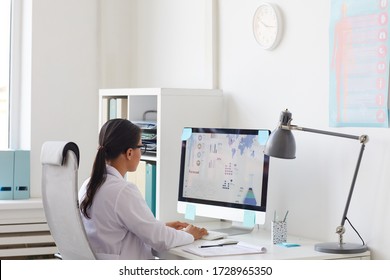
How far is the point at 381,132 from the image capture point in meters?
2.78

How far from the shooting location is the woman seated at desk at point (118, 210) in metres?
2.83

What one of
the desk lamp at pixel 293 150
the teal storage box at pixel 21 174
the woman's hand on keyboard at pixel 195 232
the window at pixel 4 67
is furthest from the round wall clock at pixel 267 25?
the window at pixel 4 67

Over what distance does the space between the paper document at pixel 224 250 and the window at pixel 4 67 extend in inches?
81.6

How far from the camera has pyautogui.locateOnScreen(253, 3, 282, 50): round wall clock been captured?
3.32 m

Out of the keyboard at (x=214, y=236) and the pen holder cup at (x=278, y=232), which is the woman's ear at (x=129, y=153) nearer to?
the keyboard at (x=214, y=236)

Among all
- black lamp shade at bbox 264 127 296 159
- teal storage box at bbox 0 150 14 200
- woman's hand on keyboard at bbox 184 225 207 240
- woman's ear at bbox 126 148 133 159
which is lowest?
woman's hand on keyboard at bbox 184 225 207 240

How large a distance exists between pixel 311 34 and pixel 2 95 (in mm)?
2243

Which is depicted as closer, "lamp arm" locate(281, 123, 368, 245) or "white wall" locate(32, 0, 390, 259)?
"lamp arm" locate(281, 123, 368, 245)

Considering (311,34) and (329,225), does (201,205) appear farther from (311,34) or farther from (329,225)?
(311,34)

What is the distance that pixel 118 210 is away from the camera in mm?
2822

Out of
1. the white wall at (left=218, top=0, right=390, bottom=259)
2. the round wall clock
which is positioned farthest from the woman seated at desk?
the round wall clock

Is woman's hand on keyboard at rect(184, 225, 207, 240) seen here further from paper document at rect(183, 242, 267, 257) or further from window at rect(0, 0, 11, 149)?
window at rect(0, 0, 11, 149)

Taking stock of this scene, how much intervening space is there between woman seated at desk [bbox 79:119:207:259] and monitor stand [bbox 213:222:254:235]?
1.33ft
